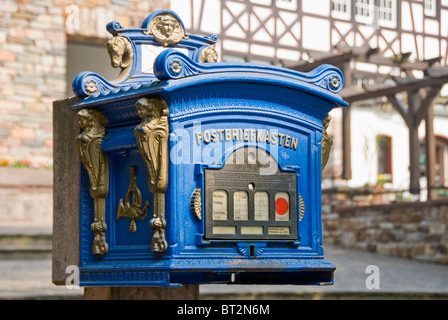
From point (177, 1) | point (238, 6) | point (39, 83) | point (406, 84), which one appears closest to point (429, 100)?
point (406, 84)

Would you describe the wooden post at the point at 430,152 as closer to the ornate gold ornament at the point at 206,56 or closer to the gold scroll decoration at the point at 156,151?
the ornate gold ornament at the point at 206,56

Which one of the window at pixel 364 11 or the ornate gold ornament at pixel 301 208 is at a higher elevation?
the window at pixel 364 11

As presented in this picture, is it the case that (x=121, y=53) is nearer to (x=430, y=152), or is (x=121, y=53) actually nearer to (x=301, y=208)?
(x=301, y=208)

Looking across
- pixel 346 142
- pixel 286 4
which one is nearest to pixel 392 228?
pixel 346 142

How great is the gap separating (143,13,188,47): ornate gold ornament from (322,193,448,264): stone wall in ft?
26.2

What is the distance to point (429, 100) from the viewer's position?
13.4 m

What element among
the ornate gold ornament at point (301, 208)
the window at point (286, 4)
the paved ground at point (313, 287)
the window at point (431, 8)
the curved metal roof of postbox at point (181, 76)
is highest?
the window at point (431, 8)

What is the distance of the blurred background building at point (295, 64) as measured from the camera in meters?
11.8

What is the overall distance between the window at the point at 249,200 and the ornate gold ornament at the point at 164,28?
0.78m

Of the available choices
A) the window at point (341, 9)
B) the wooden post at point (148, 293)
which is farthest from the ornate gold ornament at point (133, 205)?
the window at point (341, 9)

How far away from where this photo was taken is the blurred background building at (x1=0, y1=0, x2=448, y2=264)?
11.8m

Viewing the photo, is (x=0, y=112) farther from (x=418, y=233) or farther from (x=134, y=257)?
(x=134, y=257)

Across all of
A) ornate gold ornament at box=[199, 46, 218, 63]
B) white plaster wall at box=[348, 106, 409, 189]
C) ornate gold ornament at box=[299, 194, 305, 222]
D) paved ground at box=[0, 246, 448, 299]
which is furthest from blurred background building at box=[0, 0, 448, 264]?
ornate gold ornament at box=[299, 194, 305, 222]
